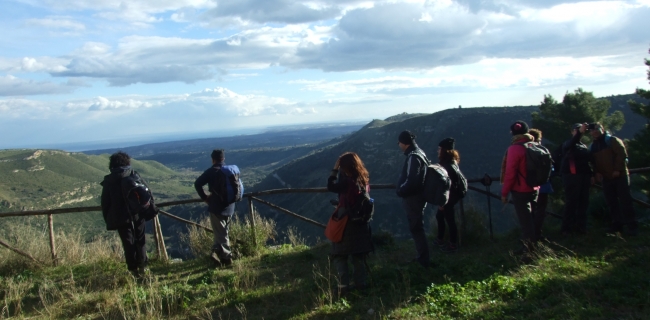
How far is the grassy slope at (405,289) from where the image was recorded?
4.36 m

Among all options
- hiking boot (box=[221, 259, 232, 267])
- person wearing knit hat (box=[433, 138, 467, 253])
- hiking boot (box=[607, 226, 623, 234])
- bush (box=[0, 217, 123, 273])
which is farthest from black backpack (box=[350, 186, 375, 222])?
bush (box=[0, 217, 123, 273])

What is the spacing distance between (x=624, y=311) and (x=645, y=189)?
16224mm

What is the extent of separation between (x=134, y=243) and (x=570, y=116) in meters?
22.6

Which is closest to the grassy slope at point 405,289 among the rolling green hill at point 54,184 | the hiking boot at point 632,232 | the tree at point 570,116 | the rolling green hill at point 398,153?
the hiking boot at point 632,232

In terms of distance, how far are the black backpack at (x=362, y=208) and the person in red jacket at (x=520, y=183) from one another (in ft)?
6.20

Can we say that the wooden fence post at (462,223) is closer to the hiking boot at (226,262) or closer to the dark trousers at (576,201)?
the dark trousers at (576,201)

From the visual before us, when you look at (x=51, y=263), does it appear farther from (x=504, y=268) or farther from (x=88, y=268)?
(x=504, y=268)

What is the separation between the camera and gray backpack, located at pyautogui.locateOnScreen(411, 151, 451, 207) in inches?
223

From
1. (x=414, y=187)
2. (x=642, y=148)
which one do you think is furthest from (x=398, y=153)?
(x=414, y=187)

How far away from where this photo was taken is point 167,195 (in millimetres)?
82312

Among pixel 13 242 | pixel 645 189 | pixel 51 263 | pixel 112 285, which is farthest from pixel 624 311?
pixel 645 189

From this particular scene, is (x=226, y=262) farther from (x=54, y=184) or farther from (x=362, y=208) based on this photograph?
(x=54, y=184)

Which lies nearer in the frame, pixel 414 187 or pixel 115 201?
pixel 414 187

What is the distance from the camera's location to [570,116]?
910 inches
